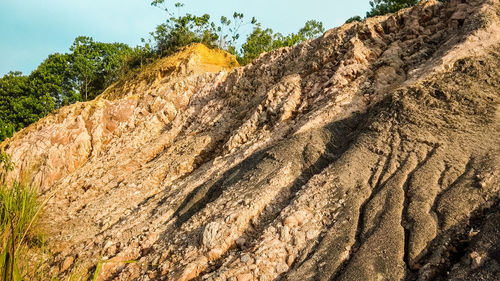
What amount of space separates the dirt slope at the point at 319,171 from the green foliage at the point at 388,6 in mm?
10699

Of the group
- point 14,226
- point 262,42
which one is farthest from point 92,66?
point 14,226

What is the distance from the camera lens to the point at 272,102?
10.8 m

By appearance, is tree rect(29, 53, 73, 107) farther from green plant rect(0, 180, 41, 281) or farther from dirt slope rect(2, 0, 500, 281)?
green plant rect(0, 180, 41, 281)

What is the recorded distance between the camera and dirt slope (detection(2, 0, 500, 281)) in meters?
5.10

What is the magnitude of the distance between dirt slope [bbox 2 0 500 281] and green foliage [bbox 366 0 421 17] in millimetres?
10699

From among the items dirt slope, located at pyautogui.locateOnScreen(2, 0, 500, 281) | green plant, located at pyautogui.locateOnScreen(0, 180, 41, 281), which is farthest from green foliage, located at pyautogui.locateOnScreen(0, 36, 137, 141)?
green plant, located at pyautogui.locateOnScreen(0, 180, 41, 281)

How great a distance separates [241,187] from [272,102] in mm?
3972

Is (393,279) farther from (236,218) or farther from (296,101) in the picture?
(296,101)

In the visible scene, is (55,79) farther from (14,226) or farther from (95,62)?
(14,226)

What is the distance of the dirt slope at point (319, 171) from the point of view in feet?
16.7

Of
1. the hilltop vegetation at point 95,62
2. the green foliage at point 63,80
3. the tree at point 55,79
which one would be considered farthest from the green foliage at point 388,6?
the tree at point 55,79

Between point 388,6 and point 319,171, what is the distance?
60.6 feet

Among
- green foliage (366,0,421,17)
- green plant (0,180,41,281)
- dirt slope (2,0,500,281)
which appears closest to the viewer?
green plant (0,180,41,281)

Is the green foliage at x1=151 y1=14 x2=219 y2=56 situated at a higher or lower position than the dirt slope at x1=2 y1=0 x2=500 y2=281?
higher
